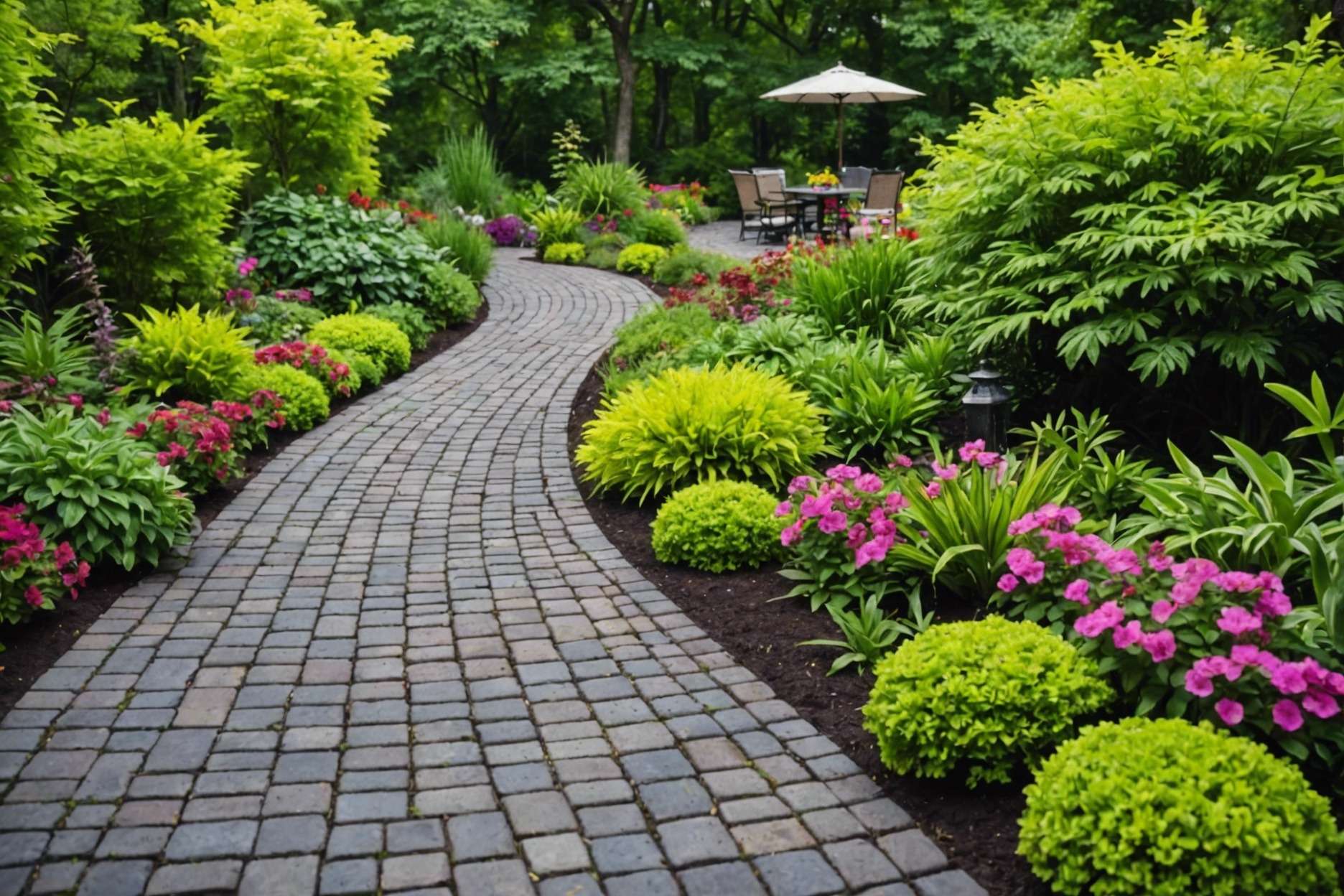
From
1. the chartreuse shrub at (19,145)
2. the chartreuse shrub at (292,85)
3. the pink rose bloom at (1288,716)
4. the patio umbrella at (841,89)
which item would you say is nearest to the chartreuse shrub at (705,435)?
the pink rose bloom at (1288,716)

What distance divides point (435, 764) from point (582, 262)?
1200 centimetres

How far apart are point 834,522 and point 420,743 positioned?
1757 mm

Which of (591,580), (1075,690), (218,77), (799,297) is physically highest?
(218,77)

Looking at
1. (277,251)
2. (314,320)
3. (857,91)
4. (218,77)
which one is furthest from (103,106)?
(857,91)

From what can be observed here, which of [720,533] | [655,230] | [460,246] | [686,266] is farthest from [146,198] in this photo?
[655,230]

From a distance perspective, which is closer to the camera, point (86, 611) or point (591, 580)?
point (86, 611)

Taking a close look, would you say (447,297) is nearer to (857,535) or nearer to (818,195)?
(818,195)

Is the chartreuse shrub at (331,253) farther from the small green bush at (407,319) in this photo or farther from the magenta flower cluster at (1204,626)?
the magenta flower cluster at (1204,626)

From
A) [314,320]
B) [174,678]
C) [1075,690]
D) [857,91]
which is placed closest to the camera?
[1075,690]

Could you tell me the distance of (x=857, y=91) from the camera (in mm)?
15539

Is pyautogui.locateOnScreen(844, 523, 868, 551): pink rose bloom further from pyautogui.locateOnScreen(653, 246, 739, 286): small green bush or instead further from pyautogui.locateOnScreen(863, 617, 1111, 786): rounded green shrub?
pyautogui.locateOnScreen(653, 246, 739, 286): small green bush

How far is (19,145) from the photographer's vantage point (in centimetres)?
546

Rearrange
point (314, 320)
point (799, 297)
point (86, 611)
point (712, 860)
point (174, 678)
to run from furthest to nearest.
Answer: point (314, 320) < point (799, 297) < point (86, 611) < point (174, 678) < point (712, 860)

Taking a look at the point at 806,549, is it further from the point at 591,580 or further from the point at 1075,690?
the point at 1075,690
